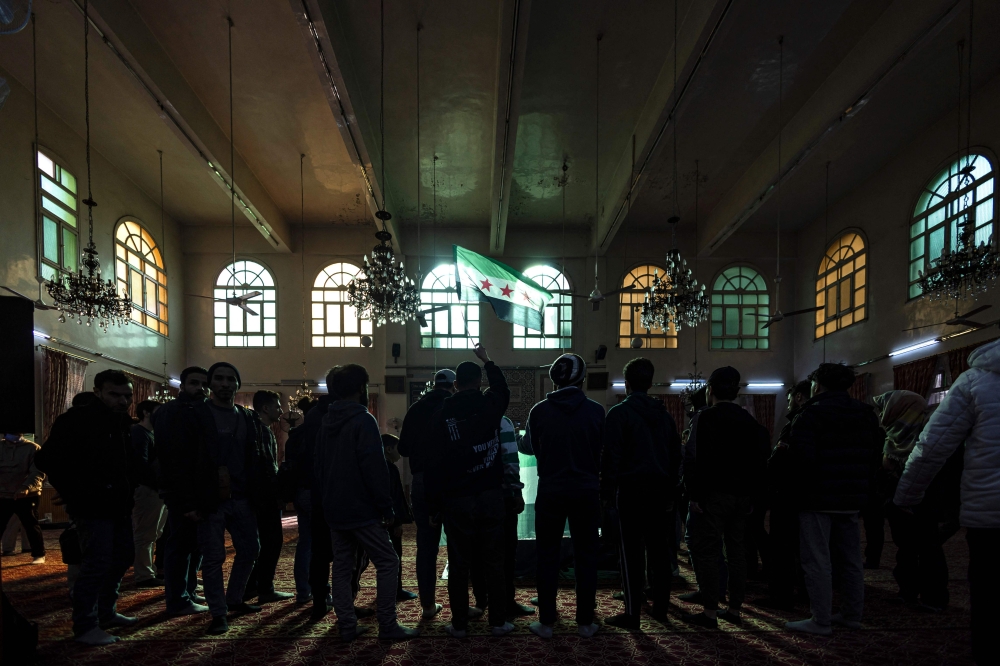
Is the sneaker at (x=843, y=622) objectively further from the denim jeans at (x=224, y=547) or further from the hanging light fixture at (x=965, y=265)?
the hanging light fixture at (x=965, y=265)

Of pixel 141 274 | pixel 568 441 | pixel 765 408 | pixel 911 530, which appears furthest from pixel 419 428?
pixel 765 408

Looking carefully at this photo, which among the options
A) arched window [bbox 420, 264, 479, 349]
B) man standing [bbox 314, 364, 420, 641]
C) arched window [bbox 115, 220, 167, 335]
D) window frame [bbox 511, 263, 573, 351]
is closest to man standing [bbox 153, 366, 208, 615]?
man standing [bbox 314, 364, 420, 641]

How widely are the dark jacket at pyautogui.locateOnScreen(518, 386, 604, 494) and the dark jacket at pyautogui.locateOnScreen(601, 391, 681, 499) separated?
63 mm

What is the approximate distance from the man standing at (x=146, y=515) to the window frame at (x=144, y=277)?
6.71 m

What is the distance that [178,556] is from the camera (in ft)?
11.9

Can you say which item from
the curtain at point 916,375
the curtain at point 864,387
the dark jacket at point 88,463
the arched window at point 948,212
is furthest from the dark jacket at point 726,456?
the curtain at point 864,387

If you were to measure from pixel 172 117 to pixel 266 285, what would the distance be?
241 inches

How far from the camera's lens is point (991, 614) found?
2.45 meters

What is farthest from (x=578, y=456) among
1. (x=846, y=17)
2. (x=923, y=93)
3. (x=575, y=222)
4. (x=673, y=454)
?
(x=575, y=222)

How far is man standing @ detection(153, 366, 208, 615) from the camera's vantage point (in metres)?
3.41

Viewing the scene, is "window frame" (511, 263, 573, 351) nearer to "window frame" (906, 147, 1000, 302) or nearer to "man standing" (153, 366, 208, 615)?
"window frame" (906, 147, 1000, 302)

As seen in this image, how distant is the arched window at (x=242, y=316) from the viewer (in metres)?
14.2

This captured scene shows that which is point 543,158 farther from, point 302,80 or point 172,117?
point 172,117

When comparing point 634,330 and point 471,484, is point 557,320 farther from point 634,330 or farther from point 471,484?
point 471,484
